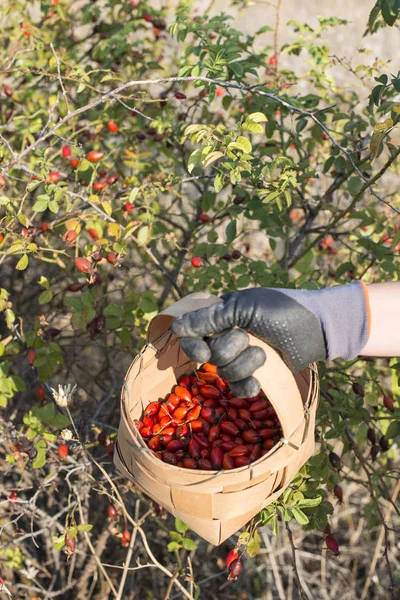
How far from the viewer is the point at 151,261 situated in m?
2.19

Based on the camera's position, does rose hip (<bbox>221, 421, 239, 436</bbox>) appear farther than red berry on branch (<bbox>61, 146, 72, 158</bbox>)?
No

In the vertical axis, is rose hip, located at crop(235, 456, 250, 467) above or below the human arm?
below

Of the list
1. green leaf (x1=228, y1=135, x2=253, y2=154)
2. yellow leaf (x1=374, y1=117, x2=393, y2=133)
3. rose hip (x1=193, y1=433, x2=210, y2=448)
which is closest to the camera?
yellow leaf (x1=374, y1=117, x2=393, y2=133)

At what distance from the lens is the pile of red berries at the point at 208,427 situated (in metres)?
1.57

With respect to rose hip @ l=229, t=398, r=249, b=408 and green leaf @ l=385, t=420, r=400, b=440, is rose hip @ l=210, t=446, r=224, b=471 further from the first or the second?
green leaf @ l=385, t=420, r=400, b=440

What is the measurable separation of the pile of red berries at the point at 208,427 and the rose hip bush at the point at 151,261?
150 millimetres

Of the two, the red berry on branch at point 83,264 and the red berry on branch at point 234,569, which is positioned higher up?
the red berry on branch at point 83,264

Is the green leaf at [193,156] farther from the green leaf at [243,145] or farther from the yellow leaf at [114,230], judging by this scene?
the yellow leaf at [114,230]

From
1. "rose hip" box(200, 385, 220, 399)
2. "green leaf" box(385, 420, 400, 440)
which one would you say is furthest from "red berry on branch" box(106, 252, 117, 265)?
"green leaf" box(385, 420, 400, 440)

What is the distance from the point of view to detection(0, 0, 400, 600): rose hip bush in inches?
67.5

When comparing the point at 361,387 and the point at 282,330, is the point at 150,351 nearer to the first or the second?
the point at 282,330

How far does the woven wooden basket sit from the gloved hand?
4 cm

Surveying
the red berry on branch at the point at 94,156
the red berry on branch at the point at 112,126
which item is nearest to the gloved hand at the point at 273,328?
the red berry on branch at the point at 94,156

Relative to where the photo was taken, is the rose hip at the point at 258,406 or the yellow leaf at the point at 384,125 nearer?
the yellow leaf at the point at 384,125
